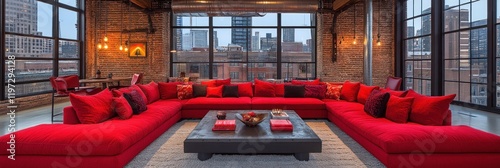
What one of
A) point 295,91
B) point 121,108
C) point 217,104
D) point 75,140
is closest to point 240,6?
point 295,91

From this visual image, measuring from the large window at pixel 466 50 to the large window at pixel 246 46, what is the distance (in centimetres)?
382

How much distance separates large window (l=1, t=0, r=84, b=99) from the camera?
7.18m

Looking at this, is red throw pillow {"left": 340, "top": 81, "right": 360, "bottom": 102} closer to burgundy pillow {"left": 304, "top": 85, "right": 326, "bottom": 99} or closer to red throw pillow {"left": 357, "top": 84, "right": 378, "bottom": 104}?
red throw pillow {"left": 357, "top": 84, "right": 378, "bottom": 104}

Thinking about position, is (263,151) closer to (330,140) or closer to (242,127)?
(242,127)

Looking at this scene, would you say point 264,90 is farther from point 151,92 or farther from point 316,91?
point 151,92

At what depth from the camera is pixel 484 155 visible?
299 centimetres

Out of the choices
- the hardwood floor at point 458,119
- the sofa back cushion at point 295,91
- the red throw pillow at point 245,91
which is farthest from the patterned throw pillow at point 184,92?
the hardwood floor at point 458,119

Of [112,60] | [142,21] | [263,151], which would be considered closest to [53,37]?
[112,60]

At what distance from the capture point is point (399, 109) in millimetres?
4031

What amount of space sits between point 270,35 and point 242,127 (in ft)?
22.2

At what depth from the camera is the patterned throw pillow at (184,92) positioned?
6529mm

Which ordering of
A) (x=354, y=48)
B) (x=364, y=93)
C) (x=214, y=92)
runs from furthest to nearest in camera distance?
(x=354, y=48)
(x=214, y=92)
(x=364, y=93)

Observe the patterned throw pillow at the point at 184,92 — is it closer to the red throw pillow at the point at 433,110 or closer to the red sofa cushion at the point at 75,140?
the red sofa cushion at the point at 75,140

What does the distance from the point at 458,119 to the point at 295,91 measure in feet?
10.4
